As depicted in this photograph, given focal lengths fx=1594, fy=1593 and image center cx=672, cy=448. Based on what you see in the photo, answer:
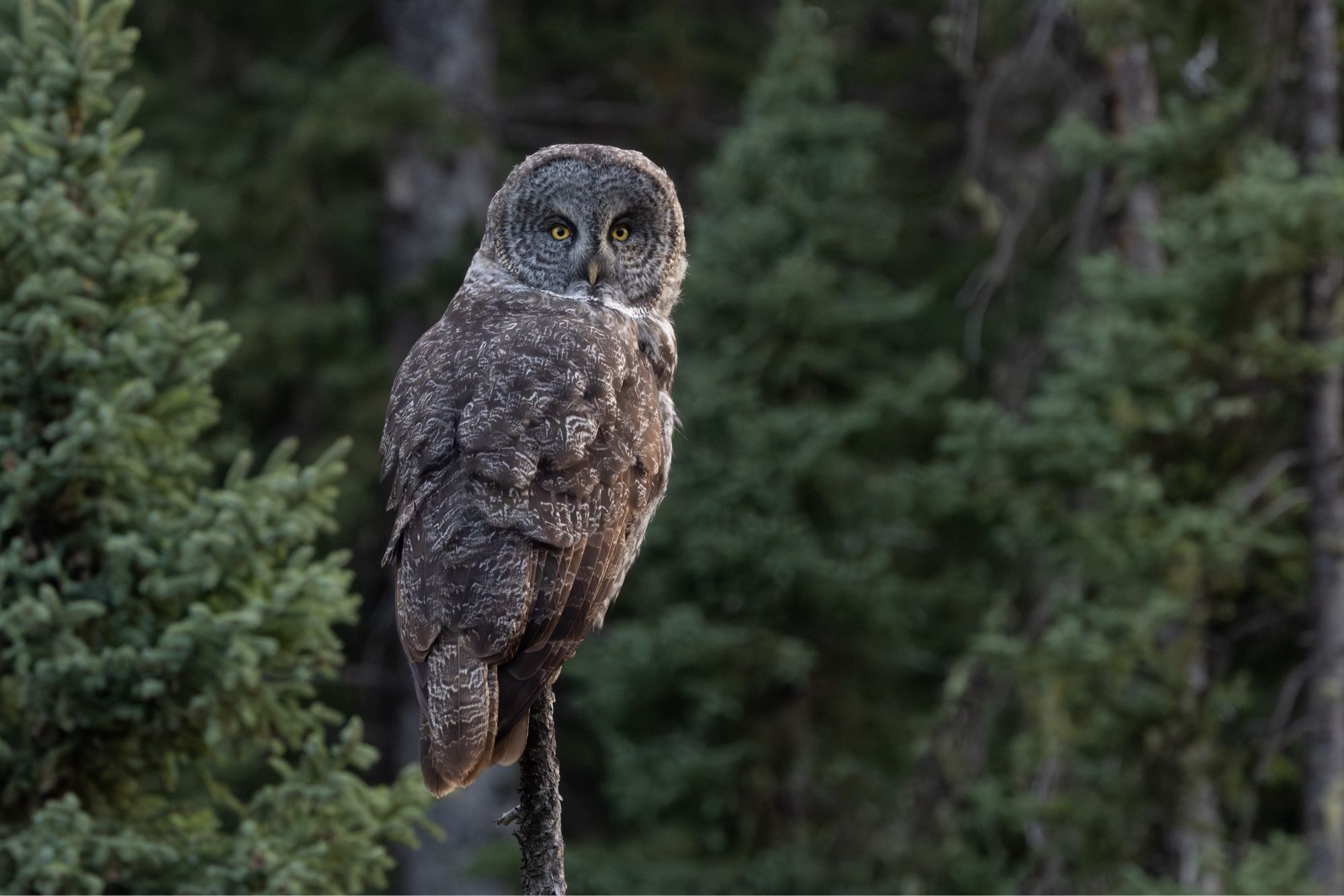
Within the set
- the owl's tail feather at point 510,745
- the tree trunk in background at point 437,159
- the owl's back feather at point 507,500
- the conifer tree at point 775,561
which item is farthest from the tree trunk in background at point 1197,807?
the tree trunk in background at point 437,159

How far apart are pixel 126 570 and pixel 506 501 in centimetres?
182

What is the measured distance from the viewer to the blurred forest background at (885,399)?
768 centimetres

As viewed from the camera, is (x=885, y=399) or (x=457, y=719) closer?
(x=457, y=719)

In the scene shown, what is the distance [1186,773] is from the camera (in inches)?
305

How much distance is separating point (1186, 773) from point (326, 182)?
10.1m

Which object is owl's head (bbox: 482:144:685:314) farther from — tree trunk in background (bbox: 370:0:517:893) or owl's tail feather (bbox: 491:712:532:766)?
tree trunk in background (bbox: 370:0:517:893)

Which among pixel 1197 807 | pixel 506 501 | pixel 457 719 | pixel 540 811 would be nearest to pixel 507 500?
pixel 506 501

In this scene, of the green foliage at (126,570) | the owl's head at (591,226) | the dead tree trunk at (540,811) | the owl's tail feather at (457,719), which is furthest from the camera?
the green foliage at (126,570)

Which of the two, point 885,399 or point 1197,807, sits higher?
point 885,399

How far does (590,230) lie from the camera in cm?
464

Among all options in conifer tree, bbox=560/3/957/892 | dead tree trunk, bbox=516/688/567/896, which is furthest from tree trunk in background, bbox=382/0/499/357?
dead tree trunk, bbox=516/688/567/896

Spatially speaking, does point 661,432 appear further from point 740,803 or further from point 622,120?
point 622,120

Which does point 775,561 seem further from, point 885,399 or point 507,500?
point 507,500

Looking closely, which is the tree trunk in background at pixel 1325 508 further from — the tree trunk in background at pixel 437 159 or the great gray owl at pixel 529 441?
the tree trunk in background at pixel 437 159
